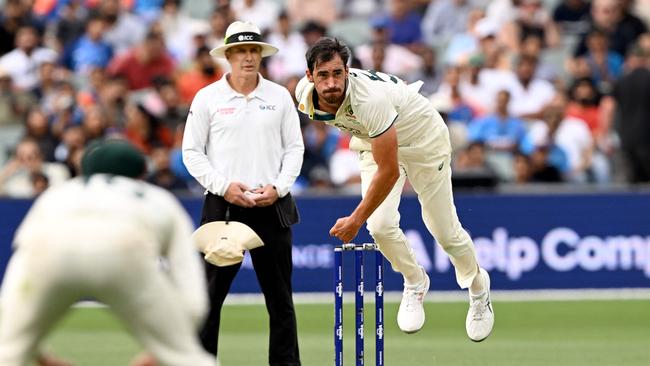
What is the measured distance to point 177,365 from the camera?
5.44m

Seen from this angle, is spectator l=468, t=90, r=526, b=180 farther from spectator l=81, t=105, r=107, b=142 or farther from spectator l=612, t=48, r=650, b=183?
spectator l=81, t=105, r=107, b=142

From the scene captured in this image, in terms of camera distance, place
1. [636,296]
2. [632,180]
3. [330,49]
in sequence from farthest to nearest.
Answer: [632,180] < [636,296] < [330,49]

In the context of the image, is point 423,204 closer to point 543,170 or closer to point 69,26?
point 543,170

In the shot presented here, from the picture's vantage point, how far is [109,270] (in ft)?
17.5

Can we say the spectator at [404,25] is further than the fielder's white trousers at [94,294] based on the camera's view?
Yes

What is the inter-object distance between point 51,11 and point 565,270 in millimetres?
7514

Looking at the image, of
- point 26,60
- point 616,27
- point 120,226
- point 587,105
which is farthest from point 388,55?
point 120,226

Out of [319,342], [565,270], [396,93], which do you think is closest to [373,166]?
[396,93]

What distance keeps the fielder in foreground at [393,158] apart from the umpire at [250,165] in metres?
0.28

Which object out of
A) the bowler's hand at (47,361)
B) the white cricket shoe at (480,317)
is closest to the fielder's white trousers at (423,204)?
the white cricket shoe at (480,317)

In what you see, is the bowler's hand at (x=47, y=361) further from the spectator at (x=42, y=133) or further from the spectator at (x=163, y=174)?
the spectator at (x=42, y=133)

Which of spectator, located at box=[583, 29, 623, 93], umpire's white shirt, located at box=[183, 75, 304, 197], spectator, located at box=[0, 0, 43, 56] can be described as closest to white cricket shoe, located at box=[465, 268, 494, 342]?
umpire's white shirt, located at box=[183, 75, 304, 197]

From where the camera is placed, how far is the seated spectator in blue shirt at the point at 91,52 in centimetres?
1691

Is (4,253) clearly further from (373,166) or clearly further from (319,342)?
(373,166)
